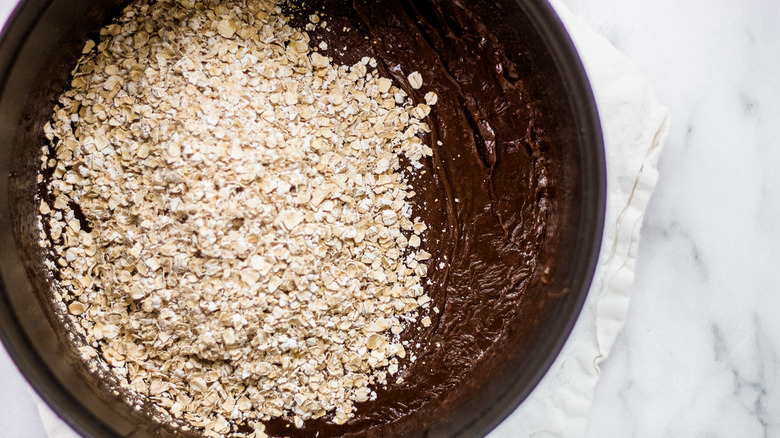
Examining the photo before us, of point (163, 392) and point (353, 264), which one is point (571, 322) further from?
point (163, 392)

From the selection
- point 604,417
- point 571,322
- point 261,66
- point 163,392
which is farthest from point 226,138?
point 604,417

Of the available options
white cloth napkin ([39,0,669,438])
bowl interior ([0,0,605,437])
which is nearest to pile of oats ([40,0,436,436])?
bowl interior ([0,0,605,437])

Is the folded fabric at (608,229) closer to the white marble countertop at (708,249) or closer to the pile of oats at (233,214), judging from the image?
the white marble countertop at (708,249)

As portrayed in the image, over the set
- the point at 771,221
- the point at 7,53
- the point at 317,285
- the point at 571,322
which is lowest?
the point at 317,285

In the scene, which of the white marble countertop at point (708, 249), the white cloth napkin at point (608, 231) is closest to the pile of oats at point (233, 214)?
the white cloth napkin at point (608, 231)

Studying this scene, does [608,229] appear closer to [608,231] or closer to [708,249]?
[608,231]

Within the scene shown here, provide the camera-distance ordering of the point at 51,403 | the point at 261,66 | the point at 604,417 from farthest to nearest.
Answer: the point at 604,417 → the point at 261,66 → the point at 51,403
